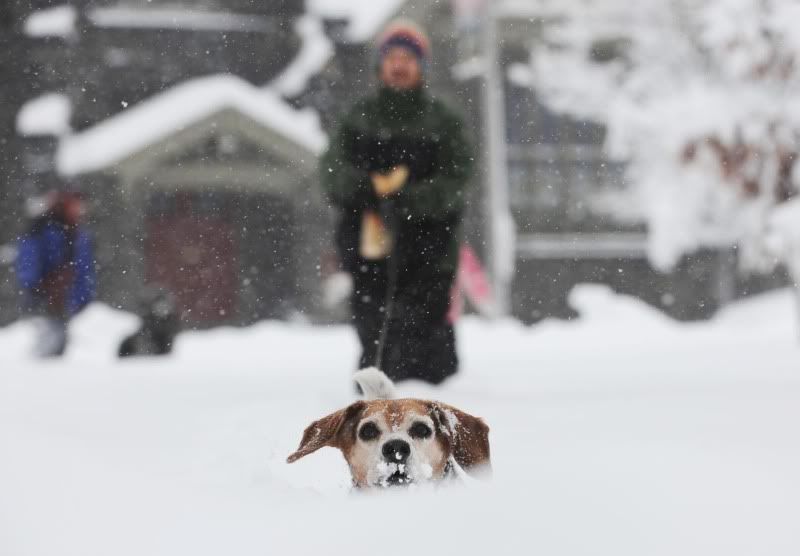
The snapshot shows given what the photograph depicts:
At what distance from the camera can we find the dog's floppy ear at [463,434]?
2.30 metres

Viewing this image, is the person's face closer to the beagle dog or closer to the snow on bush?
the beagle dog

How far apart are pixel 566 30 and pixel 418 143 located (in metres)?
10.3

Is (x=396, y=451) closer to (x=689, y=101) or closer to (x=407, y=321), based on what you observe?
(x=407, y=321)

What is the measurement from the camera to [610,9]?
1416cm

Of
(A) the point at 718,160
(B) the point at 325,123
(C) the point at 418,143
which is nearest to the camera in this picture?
(C) the point at 418,143

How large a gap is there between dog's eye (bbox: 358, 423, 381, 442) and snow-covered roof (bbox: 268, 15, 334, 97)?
13.7m

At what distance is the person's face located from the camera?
4371 mm

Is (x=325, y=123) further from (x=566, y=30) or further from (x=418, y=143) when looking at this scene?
(x=418, y=143)

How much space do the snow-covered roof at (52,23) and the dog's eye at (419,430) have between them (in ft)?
47.0

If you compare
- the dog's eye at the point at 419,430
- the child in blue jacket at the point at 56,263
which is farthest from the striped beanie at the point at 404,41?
the child in blue jacket at the point at 56,263

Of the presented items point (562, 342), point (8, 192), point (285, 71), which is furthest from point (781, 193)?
point (8, 192)

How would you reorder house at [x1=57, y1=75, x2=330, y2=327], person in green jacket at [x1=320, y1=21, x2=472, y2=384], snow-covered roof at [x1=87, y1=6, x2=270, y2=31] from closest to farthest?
person in green jacket at [x1=320, y1=21, x2=472, y2=384] < house at [x1=57, y1=75, x2=330, y2=327] < snow-covered roof at [x1=87, y1=6, x2=270, y2=31]

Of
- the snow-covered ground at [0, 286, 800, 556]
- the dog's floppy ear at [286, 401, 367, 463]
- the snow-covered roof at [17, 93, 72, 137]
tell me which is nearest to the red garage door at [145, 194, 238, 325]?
the snow-covered roof at [17, 93, 72, 137]

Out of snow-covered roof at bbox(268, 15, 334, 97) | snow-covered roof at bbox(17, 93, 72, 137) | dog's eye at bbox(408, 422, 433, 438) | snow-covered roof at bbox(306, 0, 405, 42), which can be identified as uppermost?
snow-covered roof at bbox(306, 0, 405, 42)
